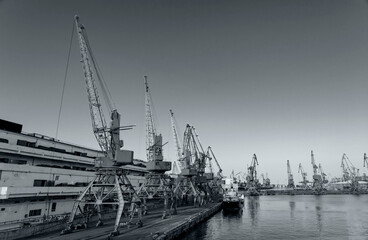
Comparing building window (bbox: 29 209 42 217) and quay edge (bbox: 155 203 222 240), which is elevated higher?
building window (bbox: 29 209 42 217)

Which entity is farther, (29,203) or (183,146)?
(183,146)

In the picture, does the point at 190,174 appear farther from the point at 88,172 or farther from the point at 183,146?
the point at 88,172

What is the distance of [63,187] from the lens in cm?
5022

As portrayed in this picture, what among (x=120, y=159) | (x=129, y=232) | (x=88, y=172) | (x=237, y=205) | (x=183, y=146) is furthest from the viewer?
(x=183, y=146)

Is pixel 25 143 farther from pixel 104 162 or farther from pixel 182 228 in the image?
pixel 182 228

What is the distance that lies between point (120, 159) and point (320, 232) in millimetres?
43322

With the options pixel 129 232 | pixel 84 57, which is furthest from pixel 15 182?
pixel 84 57

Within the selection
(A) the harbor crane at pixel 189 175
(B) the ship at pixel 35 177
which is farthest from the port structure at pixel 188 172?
(B) the ship at pixel 35 177

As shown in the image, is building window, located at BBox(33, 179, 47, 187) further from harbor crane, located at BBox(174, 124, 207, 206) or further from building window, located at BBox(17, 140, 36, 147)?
harbor crane, located at BBox(174, 124, 207, 206)

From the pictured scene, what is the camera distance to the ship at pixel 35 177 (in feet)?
130

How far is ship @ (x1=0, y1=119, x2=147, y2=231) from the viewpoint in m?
39.6

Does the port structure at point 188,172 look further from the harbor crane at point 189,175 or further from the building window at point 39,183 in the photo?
the building window at point 39,183

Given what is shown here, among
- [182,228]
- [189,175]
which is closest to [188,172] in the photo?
[189,175]

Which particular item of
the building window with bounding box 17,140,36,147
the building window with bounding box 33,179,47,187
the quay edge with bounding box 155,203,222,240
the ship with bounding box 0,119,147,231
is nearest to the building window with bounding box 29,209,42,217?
the ship with bounding box 0,119,147,231
